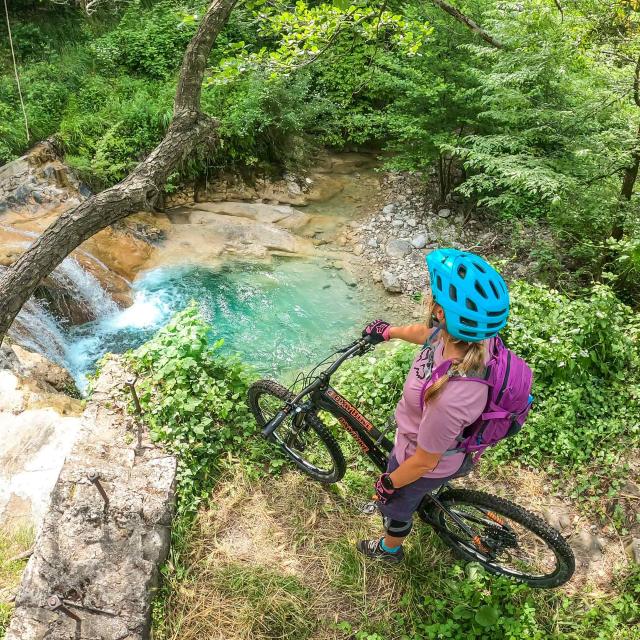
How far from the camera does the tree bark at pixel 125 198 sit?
3.23 meters

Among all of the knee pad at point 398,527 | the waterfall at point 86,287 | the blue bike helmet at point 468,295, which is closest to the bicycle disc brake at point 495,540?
the knee pad at point 398,527

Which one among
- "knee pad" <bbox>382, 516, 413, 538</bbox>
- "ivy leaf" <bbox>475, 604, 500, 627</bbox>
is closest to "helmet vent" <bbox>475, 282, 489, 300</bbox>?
"knee pad" <bbox>382, 516, 413, 538</bbox>

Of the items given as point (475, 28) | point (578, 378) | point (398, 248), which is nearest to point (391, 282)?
point (398, 248)

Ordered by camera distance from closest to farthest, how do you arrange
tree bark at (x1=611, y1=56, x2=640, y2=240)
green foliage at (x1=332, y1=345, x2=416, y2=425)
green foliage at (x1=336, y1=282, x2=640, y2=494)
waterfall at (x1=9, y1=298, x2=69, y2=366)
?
green foliage at (x1=336, y1=282, x2=640, y2=494) → green foliage at (x1=332, y1=345, x2=416, y2=425) → tree bark at (x1=611, y1=56, x2=640, y2=240) → waterfall at (x1=9, y1=298, x2=69, y2=366)

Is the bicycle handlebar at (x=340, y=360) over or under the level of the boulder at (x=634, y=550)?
over

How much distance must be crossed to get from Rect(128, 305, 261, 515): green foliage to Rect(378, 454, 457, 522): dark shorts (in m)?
1.29

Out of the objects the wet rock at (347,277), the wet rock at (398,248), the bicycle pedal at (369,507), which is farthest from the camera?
the wet rock at (398,248)

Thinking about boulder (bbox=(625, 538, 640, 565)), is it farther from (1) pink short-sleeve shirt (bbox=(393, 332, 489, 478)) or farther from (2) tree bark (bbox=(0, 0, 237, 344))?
(2) tree bark (bbox=(0, 0, 237, 344))

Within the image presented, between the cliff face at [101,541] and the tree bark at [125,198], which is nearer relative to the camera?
the cliff face at [101,541]

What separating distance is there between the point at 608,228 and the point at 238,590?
6.07 meters

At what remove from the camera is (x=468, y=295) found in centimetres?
226

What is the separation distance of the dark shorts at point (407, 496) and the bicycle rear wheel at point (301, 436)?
651mm

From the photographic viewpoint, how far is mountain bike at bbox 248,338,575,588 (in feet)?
9.57

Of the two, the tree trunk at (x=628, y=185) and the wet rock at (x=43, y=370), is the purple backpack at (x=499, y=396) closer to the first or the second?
the tree trunk at (x=628, y=185)
